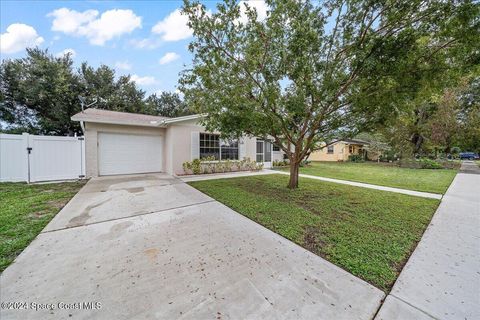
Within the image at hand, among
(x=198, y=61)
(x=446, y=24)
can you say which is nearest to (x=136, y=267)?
(x=198, y=61)

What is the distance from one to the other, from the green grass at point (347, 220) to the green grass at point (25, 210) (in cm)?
375

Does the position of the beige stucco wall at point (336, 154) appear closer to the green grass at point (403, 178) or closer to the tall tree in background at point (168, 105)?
the green grass at point (403, 178)

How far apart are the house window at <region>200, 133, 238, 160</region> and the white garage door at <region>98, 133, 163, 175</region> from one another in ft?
7.72

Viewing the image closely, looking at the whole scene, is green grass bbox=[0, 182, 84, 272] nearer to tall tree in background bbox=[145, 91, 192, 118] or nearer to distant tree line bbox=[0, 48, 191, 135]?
distant tree line bbox=[0, 48, 191, 135]

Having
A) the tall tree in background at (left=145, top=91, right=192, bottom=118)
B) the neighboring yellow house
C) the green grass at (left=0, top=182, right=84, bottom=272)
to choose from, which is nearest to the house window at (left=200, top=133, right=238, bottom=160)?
the green grass at (left=0, top=182, right=84, bottom=272)

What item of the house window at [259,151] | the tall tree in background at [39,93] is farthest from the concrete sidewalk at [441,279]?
the tall tree in background at [39,93]

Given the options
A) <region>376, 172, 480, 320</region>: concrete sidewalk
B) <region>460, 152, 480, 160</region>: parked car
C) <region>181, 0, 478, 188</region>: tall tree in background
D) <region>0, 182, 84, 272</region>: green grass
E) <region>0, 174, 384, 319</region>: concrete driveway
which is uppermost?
<region>181, 0, 478, 188</region>: tall tree in background

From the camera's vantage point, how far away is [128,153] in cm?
963

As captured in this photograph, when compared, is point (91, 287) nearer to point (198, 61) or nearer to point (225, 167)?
point (198, 61)

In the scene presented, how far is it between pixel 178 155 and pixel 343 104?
24.9 feet

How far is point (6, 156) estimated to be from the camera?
23.2 ft

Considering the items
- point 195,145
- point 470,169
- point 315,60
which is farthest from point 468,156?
point 195,145

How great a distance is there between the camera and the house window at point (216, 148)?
422 inches

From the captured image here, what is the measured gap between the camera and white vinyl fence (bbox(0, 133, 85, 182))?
23.2 feet
